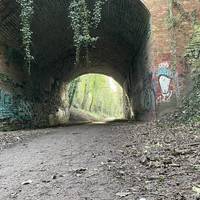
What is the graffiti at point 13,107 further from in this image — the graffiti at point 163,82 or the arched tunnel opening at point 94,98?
the arched tunnel opening at point 94,98

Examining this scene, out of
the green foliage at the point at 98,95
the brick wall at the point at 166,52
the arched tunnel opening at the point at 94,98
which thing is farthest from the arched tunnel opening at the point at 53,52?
the green foliage at the point at 98,95

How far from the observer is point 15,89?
17.3 metres

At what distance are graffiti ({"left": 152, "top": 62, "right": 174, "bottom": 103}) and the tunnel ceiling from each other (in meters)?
2.19

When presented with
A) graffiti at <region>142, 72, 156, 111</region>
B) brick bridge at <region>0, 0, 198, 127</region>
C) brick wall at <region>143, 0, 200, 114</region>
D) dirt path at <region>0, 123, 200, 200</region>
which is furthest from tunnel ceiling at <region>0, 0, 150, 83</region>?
dirt path at <region>0, 123, 200, 200</region>

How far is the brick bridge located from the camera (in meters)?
14.7

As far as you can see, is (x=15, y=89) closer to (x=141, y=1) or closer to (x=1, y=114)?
(x=1, y=114)

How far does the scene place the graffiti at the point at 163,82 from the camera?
14.4 meters

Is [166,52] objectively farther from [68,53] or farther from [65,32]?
[68,53]

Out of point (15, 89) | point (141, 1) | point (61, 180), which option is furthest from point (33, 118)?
point (61, 180)

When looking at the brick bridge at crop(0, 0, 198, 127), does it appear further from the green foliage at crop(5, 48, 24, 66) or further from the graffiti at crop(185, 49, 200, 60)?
the graffiti at crop(185, 49, 200, 60)

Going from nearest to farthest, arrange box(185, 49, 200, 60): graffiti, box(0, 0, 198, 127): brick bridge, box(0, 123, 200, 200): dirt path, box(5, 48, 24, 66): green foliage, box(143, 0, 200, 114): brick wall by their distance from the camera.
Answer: box(0, 123, 200, 200): dirt path → box(185, 49, 200, 60): graffiti → box(143, 0, 200, 114): brick wall → box(0, 0, 198, 127): brick bridge → box(5, 48, 24, 66): green foliage

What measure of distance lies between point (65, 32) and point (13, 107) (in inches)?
199

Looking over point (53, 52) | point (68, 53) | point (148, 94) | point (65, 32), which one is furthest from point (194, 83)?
point (68, 53)

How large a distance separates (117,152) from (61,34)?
13153 mm
